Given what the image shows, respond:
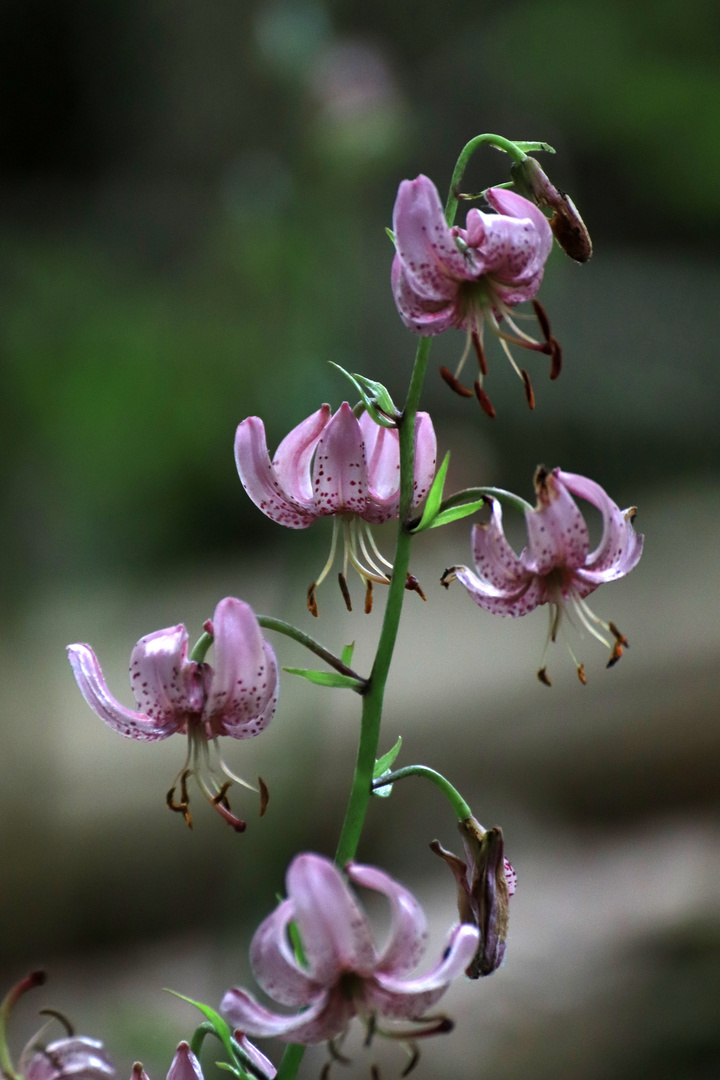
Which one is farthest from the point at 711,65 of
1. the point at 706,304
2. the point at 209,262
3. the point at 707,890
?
the point at 707,890

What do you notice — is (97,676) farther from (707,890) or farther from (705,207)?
(705,207)

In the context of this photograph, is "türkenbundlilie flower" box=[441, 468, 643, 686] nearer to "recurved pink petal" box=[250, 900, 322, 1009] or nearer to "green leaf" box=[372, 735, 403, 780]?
"green leaf" box=[372, 735, 403, 780]

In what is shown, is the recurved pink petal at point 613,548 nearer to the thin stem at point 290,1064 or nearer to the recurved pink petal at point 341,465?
the recurved pink petal at point 341,465

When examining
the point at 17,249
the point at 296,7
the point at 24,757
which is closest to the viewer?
the point at 296,7

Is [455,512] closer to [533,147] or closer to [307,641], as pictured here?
[307,641]

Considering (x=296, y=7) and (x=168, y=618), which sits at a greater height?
(x=296, y=7)

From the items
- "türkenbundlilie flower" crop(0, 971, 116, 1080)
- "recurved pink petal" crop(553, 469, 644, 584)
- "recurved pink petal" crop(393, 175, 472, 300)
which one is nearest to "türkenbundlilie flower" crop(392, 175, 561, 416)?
"recurved pink petal" crop(393, 175, 472, 300)

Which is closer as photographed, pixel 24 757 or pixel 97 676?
pixel 97 676

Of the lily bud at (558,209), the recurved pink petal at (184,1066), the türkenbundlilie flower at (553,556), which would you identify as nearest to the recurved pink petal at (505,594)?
the türkenbundlilie flower at (553,556)
